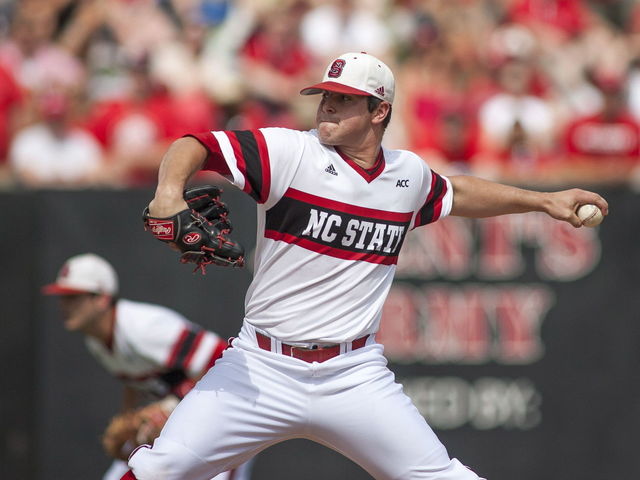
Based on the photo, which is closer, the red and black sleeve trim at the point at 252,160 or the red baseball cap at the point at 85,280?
the red and black sleeve trim at the point at 252,160

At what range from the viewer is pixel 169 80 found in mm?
11078

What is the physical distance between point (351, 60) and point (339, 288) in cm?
101

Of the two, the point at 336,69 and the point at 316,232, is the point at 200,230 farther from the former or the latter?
the point at 336,69

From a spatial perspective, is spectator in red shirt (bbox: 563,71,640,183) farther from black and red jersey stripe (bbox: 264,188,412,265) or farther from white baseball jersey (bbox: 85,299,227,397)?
black and red jersey stripe (bbox: 264,188,412,265)

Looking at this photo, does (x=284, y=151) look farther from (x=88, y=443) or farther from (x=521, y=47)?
(x=521, y=47)

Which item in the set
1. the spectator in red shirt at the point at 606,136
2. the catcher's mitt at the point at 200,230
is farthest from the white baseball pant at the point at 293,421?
the spectator in red shirt at the point at 606,136

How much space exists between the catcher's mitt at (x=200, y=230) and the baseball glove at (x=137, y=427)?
5.26ft

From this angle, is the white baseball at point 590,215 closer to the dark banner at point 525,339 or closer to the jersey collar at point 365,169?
the jersey collar at point 365,169

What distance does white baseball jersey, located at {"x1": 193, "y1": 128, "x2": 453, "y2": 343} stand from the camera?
5074 mm

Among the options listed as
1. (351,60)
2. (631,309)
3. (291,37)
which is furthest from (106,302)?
(291,37)

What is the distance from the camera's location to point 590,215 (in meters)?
5.43

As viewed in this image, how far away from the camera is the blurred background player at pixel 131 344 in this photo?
21.2 feet

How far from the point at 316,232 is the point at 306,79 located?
5.79m

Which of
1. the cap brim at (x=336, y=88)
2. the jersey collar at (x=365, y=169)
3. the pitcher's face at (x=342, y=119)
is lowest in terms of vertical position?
the jersey collar at (x=365, y=169)
